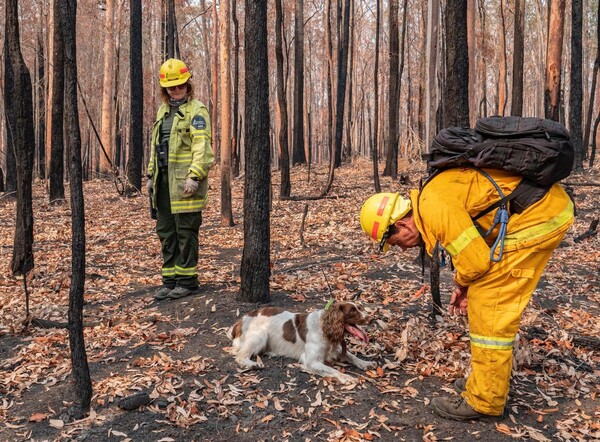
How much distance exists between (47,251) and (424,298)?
6.40m

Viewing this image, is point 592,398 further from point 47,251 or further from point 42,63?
point 42,63

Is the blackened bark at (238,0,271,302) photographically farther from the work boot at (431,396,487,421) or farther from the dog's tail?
the work boot at (431,396,487,421)

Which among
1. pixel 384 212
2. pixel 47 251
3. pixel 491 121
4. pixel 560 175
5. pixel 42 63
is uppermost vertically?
pixel 42 63

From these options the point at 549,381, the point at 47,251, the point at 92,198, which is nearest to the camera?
the point at 549,381

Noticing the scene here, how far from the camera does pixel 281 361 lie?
4.50 metres

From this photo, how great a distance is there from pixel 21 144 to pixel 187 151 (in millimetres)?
2255

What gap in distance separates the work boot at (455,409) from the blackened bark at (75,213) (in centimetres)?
250

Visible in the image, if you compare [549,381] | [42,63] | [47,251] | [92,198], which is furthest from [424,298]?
[42,63]

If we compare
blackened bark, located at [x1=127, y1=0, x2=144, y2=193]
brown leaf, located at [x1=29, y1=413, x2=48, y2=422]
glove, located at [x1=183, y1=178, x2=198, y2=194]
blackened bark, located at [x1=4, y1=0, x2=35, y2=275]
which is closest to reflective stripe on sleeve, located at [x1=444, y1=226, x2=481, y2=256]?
brown leaf, located at [x1=29, y1=413, x2=48, y2=422]

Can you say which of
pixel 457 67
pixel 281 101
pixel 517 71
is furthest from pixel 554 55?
pixel 457 67

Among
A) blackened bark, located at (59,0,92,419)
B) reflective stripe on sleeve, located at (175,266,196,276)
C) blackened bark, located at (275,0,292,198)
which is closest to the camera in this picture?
blackened bark, located at (59,0,92,419)

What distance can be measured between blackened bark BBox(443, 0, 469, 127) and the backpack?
2.05 metres

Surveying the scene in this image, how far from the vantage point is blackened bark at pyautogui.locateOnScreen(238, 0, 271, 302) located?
17.3 ft

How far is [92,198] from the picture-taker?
16.0 meters
